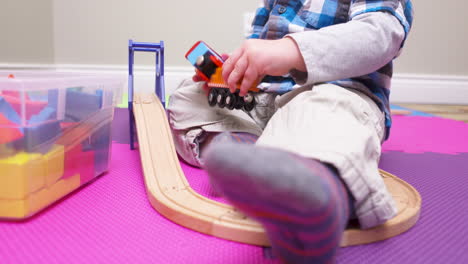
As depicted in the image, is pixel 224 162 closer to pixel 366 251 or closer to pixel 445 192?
pixel 366 251

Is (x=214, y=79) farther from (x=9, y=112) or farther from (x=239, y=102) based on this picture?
(x=9, y=112)

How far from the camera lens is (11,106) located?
39 centimetres

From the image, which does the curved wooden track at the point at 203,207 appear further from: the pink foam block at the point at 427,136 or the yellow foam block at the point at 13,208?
the pink foam block at the point at 427,136

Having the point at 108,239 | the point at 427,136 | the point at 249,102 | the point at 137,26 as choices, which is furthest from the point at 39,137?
the point at 137,26

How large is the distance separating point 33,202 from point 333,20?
500 millimetres

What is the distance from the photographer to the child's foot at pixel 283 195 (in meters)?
0.25

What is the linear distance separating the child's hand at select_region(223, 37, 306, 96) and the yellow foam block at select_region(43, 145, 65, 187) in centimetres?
23

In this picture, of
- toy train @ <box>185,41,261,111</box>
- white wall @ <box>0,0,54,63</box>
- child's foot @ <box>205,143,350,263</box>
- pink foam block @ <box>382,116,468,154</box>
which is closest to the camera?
child's foot @ <box>205,143,350,263</box>

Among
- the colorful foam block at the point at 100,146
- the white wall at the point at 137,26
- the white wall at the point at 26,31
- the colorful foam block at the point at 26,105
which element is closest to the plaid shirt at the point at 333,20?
the colorful foam block at the point at 100,146

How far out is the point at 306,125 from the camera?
39cm

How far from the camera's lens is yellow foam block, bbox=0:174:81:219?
1.32ft

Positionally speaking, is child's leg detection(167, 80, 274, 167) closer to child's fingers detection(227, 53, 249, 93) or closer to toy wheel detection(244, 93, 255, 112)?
toy wheel detection(244, 93, 255, 112)

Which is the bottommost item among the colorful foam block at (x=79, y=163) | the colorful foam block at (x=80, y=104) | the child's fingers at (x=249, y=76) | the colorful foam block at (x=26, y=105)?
the colorful foam block at (x=79, y=163)

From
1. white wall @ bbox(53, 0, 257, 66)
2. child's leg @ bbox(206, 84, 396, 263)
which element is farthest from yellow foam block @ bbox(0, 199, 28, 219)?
white wall @ bbox(53, 0, 257, 66)
